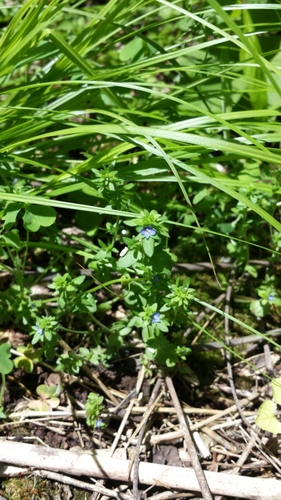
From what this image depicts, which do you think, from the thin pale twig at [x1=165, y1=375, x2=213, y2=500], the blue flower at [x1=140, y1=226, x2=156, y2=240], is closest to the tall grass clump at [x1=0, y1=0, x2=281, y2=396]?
the blue flower at [x1=140, y1=226, x2=156, y2=240]

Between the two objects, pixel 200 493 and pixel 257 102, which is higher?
pixel 257 102

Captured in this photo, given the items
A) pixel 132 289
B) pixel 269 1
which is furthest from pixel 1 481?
pixel 269 1

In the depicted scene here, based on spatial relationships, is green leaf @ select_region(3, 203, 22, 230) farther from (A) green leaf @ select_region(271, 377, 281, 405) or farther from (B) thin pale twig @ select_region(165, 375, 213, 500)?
(A) green leaf @ select_region(271, 377, 281, 405)

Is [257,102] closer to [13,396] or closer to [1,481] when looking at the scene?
[13,396]

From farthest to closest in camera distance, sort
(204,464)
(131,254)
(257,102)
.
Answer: (257,102), (204,464), (131,254)

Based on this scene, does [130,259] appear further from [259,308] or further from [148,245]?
[259,308]

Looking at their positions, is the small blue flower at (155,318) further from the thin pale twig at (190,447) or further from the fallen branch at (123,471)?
the fallen branch at (123,471)
